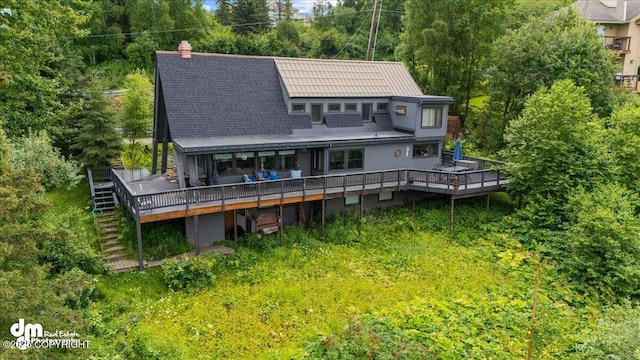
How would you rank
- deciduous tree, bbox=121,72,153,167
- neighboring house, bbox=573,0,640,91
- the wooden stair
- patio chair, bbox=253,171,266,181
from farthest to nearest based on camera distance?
1. neighboring house, bbox=573,0,640,91
2. deciduous tree, bbox=121,72,153,167
3. patio chair, bbox=253,171,266,181
4. the wooden stair

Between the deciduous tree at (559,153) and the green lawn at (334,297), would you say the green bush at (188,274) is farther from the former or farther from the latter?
the deciduous tree at (559,153)

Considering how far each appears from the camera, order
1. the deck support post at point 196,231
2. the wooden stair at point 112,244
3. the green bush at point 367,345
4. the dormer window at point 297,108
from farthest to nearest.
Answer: the dormer window at point 297,108
the deck support post at point 196,231
the wooden stair at point 112,244
the green bush at point 367,345

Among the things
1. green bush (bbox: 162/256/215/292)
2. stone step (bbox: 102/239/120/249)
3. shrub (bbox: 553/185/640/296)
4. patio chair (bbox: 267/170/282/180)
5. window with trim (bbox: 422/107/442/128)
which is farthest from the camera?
window with trim (bbox: 422/107/442/128)

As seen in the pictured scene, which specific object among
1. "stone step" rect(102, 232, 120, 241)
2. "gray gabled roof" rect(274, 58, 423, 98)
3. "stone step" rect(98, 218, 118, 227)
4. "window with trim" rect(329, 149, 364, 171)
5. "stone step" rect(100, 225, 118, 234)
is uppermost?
"gray gabled roof" rect(274, 58, 423, 98)

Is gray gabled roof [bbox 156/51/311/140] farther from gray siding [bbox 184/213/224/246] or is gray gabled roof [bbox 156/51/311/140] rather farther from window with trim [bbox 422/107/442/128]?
window with trim [bbox 422/107/442/128]

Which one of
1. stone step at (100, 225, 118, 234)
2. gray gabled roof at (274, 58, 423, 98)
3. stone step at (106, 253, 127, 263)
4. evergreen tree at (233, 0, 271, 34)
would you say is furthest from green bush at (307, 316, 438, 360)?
evergreen tree at (233, 0, 271, 34)

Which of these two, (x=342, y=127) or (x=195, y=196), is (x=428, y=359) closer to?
(x=195, y=196)

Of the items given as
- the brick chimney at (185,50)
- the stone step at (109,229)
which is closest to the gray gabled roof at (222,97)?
the brick chimney at (185,50)
